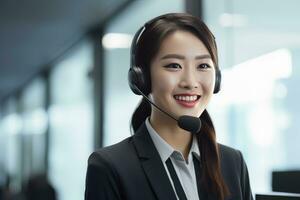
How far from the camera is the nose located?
1.06 meters

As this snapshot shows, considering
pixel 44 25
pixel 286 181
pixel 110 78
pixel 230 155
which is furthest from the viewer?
pixel 44 25

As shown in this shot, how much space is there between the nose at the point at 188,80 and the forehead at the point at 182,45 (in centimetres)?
4

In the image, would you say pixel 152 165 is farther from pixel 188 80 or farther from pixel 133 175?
pixel 188 80

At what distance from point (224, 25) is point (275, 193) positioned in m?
2.16

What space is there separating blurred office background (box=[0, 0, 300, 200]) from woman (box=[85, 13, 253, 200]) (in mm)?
213

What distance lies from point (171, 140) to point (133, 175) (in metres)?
0.11

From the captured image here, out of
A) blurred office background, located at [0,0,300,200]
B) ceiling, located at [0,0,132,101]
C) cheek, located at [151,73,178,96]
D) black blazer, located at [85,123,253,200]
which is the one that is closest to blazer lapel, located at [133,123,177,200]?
black blazer, located at [85,123,253,200]

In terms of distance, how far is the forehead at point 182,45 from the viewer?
1.08 metres

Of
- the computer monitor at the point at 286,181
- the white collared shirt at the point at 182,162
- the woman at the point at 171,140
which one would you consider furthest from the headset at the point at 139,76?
the computer monitor at the point at 286,181

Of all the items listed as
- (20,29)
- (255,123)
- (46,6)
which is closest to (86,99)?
(20,29)

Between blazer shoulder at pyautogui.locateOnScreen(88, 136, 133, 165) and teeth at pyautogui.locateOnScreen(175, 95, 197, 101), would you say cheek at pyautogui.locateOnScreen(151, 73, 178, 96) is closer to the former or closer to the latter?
teeth at pyautogui.locateOnScreen(175, 95, 197, 101)

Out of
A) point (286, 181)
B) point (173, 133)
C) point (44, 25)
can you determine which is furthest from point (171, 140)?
point (44, 25)

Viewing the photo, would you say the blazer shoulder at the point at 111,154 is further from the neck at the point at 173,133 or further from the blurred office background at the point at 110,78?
the blurred office background at the point at 110,78

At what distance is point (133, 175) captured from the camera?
1061 mm
